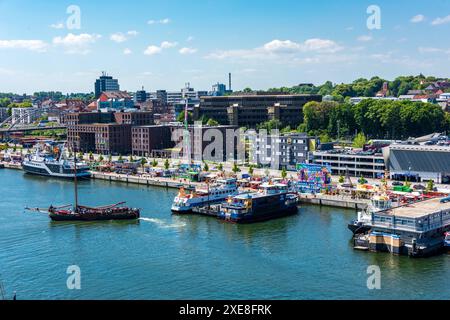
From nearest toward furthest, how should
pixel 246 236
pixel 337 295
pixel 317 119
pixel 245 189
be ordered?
pixel 337 295 < pixel 246 236 < pixel 245 189 < pixel 317 119

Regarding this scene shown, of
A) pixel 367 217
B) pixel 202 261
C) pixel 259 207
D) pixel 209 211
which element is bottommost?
pixel 202 261

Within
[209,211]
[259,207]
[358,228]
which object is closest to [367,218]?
[358,228]

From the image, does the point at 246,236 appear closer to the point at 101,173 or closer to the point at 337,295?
the point at 337,295

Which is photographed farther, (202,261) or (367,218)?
(367,218)

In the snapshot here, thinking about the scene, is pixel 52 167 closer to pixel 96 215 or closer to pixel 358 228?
pixel 96 215

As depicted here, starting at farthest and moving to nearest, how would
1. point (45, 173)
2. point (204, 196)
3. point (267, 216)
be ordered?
1. point (45, 173)
2. point (204, 196)
3. point (267, 216)

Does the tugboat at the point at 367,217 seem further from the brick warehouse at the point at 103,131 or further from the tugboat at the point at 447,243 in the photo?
the brick warehouse at the point at 103,131

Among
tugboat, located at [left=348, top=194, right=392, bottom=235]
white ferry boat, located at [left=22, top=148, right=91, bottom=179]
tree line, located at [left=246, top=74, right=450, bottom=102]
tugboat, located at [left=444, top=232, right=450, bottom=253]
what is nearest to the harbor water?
tugboat, located at [left=348, top=194, right=392, bottom=235]
